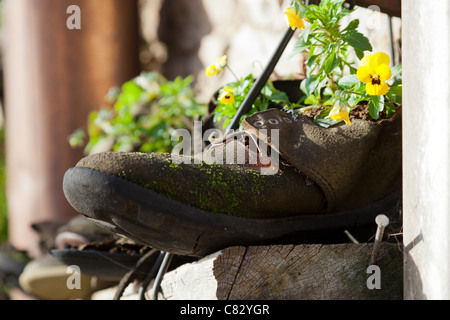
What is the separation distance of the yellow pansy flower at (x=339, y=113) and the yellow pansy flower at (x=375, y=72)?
44mm

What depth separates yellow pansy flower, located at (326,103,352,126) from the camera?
0.90 m

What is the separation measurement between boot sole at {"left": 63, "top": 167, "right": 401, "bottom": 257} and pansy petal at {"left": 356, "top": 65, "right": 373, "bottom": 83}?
0.23 m

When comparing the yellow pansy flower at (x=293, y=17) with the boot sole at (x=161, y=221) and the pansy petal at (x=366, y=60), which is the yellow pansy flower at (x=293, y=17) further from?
the boot sole at (x=161, y=221)

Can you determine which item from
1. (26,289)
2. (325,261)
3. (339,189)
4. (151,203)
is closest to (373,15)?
(339,189)

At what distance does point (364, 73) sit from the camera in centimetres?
88

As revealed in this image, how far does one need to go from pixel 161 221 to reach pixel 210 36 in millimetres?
1310

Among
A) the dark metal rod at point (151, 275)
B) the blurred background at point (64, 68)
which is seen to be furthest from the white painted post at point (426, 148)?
the blurred background at point (64, 68)

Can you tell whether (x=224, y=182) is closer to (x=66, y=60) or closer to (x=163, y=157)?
(x=163, y=157)

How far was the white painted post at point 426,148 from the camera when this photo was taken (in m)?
0.71

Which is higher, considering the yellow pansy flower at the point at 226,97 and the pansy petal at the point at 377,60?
the pansy petal at the point at 377,60

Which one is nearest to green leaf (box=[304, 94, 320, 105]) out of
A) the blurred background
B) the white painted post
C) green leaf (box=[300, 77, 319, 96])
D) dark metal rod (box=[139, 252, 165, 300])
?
green leaf (box=[300, 77, 319, 96])

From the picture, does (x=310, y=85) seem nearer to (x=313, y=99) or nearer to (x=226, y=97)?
(x=313, y=99)

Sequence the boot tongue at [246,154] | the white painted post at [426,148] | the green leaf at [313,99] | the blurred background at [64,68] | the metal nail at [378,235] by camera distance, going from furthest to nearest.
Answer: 1. the blurred background at [64,68]
2. the green leaf at [313,99]
3. the boot tongue at [246,154]
4. the metal nail at [378,235]
5. the white painted post at [426,148]

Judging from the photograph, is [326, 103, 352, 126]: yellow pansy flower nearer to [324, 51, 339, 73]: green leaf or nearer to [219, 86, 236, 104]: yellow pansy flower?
[324, 51, 339, 73]: green leaf
